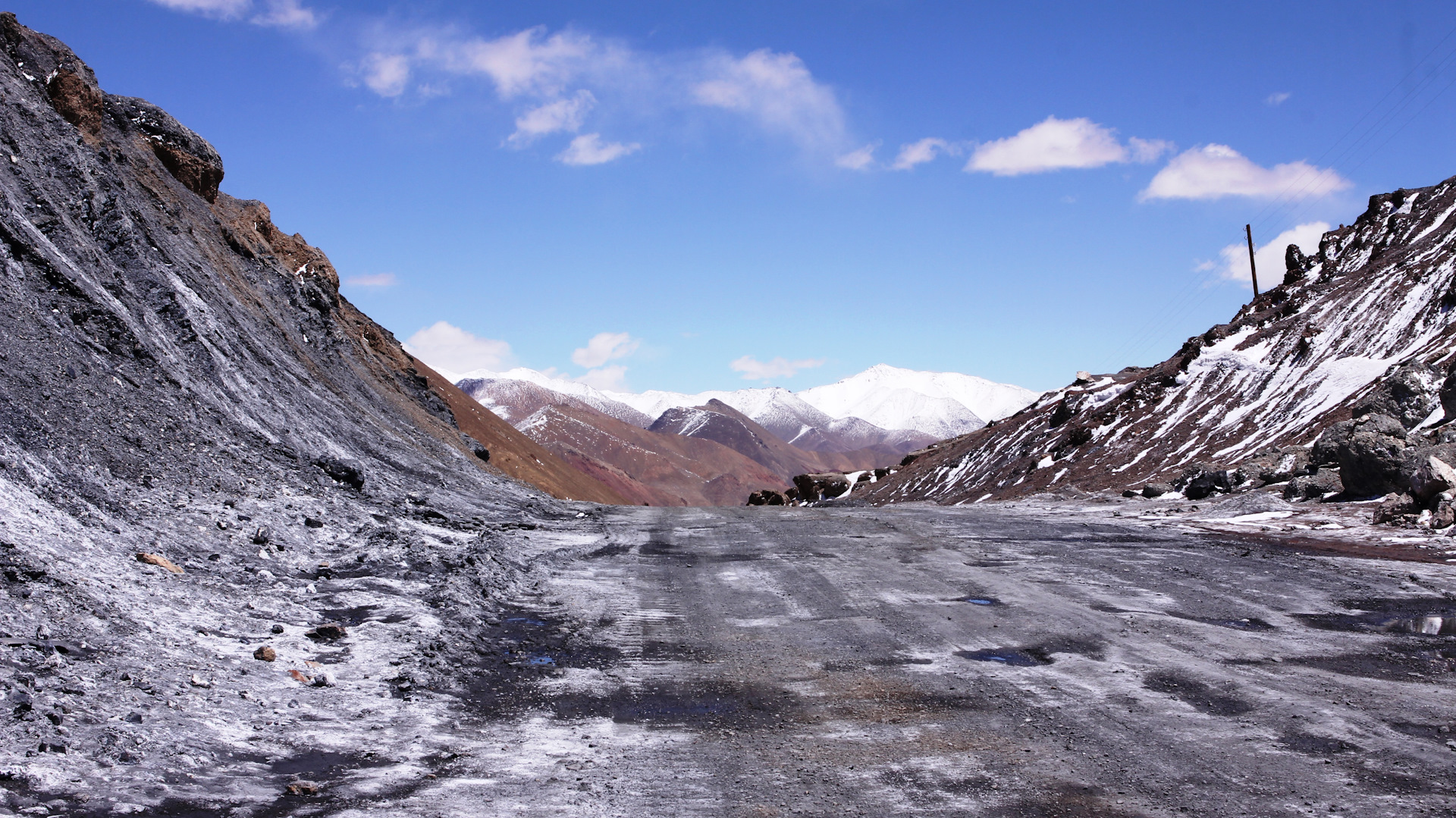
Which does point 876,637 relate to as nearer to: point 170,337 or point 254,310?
point 170,337

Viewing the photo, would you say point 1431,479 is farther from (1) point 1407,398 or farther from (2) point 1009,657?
(2) point 1009,657

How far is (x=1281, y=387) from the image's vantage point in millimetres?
31391

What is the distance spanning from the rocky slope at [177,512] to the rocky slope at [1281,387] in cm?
1825

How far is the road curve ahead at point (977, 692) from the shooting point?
210 inches

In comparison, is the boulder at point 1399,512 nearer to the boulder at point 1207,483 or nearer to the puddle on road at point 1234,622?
the boulder at point 1207,483

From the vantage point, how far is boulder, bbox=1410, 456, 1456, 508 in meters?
14.9

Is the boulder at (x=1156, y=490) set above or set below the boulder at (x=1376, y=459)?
below

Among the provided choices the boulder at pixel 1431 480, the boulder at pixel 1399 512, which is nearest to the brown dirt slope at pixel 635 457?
the boulder at pixel 1399 512

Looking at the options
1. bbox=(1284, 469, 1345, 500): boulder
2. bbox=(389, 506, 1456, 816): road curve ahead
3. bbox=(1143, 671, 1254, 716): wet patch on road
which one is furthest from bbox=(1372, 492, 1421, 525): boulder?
bbox=(1143, 671, 1254, 716): wet patch on road

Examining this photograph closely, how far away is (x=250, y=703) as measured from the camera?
6.36 metres

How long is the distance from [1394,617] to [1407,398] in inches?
528

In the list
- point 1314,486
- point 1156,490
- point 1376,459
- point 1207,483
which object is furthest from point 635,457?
point 1376,459

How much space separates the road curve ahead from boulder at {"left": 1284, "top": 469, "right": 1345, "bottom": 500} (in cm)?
626

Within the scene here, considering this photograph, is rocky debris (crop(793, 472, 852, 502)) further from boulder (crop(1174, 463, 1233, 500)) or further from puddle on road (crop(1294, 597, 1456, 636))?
puddle on road (crop(1294, 597, 1456, 636))
